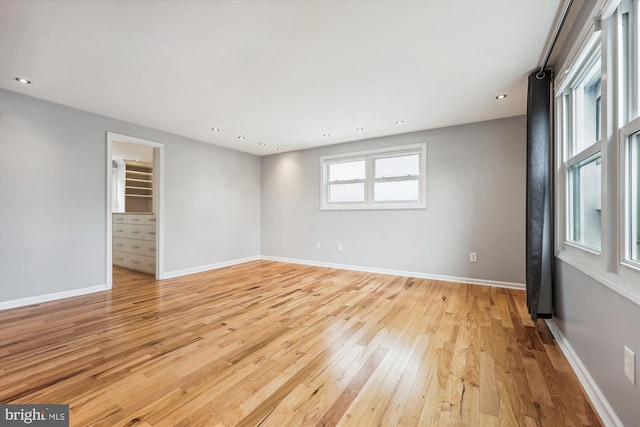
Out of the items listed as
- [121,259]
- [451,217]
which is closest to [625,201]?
[451,217]

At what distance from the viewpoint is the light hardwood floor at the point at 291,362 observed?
1.36 m

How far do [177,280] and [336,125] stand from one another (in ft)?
11.3

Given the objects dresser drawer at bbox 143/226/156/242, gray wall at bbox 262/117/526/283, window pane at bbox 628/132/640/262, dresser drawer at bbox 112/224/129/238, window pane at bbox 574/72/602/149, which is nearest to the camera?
window pane at bbox 628/132/640/262

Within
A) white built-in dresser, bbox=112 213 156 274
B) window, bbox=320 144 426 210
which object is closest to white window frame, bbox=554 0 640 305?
window, bbox=320 144 426 210

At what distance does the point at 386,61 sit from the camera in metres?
2.29

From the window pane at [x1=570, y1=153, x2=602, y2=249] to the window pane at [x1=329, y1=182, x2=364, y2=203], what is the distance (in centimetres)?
301

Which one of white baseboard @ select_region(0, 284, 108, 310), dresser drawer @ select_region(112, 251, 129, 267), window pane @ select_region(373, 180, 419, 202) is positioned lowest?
white baseboard @ select_region(0, 284, 108, 310)

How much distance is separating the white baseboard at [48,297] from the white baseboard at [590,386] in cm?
491

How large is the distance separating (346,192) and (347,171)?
0.40 m

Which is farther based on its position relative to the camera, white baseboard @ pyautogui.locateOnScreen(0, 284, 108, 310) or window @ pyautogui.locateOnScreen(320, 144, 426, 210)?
window @ pyautogui.locateOnScreen(320, 144, 426, 210)

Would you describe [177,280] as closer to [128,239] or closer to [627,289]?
[128,239]

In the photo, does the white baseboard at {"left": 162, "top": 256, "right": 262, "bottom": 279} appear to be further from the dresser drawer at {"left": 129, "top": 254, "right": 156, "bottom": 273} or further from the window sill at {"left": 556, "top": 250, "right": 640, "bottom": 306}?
the window sill at {"left": 556, "top": 250, "right": 640, "bottom": 306}

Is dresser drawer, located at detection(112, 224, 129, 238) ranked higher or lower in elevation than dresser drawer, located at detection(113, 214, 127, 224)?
lower

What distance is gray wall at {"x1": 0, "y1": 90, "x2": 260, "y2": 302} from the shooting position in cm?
290
